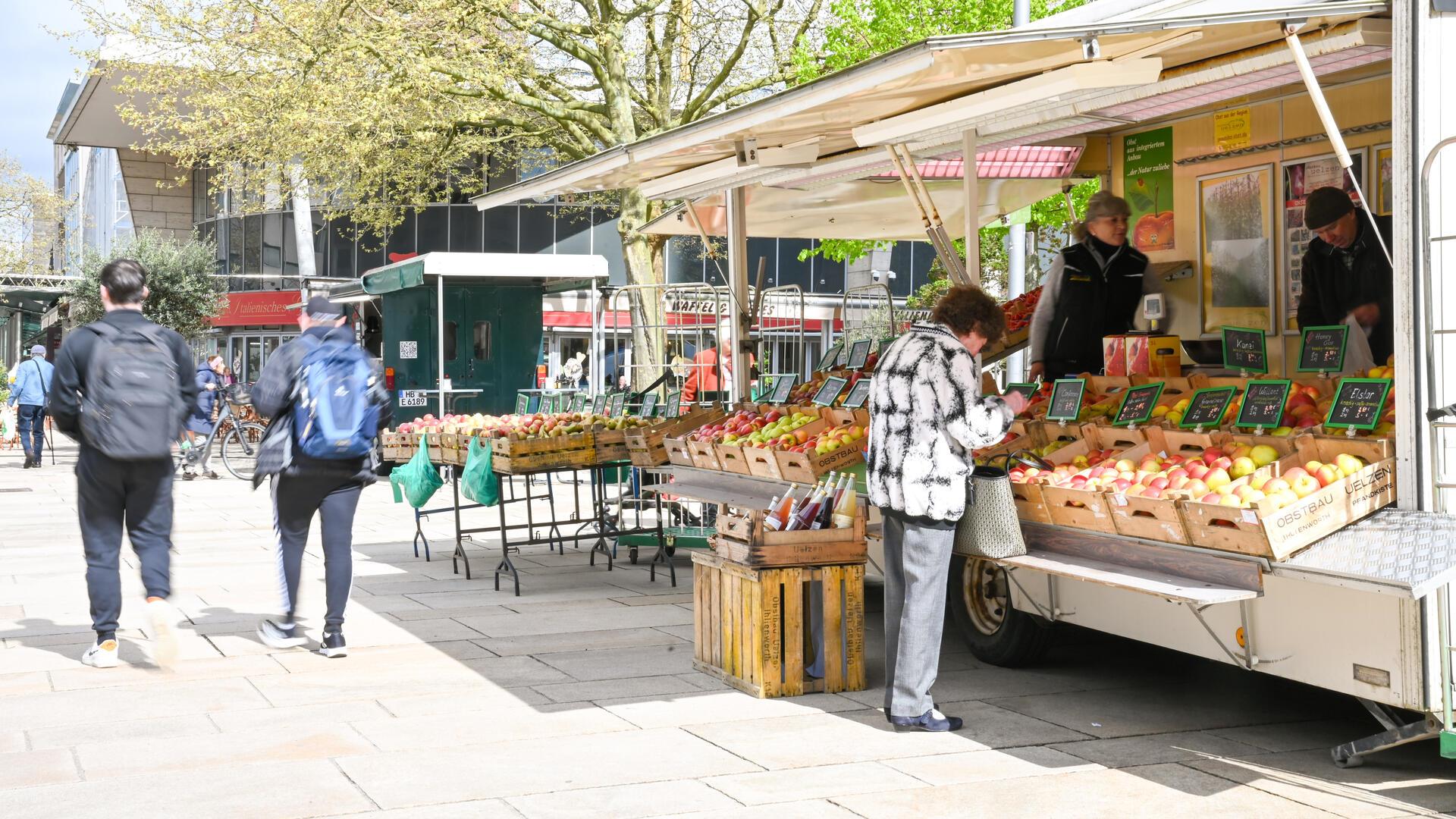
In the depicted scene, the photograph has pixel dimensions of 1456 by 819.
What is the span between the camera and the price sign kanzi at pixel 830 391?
29.9 ft

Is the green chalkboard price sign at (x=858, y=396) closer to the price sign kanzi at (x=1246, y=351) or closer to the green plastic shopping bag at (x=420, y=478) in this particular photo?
the price sign kanzi at (x=1246, y=351)

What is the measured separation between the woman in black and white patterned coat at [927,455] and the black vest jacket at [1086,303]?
244 centimetres

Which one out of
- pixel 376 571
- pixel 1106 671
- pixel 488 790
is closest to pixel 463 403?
pixel 376 571

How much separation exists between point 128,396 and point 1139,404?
15.7ft

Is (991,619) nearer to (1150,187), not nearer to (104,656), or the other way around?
(1150,187)

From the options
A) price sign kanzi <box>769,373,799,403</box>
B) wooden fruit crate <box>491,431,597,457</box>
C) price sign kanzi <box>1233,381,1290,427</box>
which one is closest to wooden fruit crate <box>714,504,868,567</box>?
price sign kanzi <box>1233,381,1290,427</box>

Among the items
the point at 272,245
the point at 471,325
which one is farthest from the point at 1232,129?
the point at 272,245

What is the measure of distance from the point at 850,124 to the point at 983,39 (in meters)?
2.55

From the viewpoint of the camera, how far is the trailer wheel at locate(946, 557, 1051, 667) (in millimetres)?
7121

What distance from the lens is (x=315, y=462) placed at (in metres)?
7.50

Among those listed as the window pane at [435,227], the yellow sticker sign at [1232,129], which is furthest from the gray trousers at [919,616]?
the window pane at [435,227]

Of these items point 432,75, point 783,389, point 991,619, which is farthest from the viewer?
point 432,75

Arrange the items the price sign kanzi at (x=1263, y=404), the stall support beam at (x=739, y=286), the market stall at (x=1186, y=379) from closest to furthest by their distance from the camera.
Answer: the market stall at (x=1186, y=379) → the price sign kanzi at (x=1263, y=404) → the stall support beam at (x=739, y=286)

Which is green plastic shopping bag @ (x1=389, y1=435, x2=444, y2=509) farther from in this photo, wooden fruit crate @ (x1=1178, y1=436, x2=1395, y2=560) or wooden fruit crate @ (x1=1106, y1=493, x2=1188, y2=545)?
wooden fruit crate @ (x1=1178, y1=436, x2=1395, y2=560)
